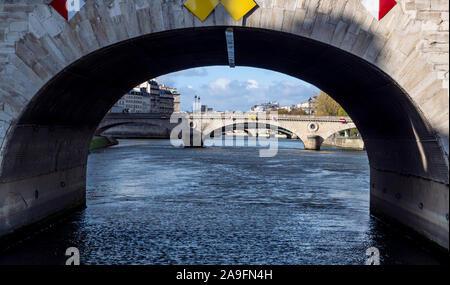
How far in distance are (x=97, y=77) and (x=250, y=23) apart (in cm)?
540

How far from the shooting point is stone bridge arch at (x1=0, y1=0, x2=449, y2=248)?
10102 mm

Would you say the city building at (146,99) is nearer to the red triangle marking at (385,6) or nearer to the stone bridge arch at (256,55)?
the stone bridge arch at (256,55)

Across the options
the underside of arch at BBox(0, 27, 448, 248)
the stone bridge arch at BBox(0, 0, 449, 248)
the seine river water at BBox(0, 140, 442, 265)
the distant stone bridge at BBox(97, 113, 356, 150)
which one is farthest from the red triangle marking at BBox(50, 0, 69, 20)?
the distant stone bridge at BBox(97, 113, 356, 150)

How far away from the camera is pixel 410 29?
10.1 meters

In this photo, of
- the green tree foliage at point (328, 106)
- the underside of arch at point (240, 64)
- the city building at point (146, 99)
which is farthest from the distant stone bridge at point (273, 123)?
the city building at point (146, 99)

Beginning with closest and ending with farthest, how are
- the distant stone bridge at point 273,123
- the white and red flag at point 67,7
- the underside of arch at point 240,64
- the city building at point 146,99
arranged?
1. the white and red flag at point 67,7
2. the underside of arch at point 240,64
3. the distant stone bridge at point 273,123
4. the city building at point 146,99

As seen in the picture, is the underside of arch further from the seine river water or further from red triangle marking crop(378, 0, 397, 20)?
red triangle marking crop(378, 0, 397, 20)

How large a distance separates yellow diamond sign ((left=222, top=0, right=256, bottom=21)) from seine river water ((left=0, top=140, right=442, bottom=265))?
6.43 m

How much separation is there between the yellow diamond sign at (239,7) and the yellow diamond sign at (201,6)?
12.3 inches

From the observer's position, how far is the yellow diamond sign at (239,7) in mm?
10258

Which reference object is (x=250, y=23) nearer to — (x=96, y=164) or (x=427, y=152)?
(x=427, y=152)

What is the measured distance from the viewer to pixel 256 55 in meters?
14.3

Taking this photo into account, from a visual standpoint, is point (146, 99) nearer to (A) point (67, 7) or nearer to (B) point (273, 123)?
(B) point (273, 123)

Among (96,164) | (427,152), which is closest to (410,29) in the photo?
(427,152)
